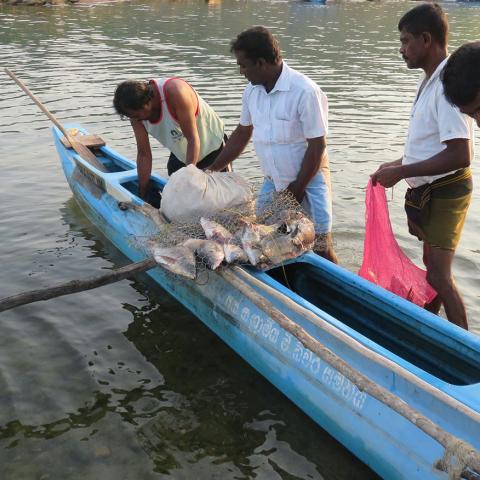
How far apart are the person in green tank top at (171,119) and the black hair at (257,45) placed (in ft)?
3.49

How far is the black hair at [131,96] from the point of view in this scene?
5.00 m

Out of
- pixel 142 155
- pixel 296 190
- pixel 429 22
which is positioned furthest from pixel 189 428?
pixel 429 22

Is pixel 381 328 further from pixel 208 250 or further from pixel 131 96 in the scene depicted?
pixel 131 96

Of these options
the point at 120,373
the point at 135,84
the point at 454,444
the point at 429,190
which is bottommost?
the point at 120,373

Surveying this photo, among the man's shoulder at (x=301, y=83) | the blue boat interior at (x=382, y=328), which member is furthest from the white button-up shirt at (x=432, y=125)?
the blue boat interior at (x=382, y=328)

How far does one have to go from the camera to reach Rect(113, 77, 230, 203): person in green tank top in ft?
16.6

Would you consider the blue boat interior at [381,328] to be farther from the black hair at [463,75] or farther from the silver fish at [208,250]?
the black hair at [463,75]

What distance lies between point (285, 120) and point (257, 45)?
608mm

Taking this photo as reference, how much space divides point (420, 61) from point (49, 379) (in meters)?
3.79

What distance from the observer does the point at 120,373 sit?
4.69 m

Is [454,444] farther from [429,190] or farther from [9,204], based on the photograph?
[9,204]

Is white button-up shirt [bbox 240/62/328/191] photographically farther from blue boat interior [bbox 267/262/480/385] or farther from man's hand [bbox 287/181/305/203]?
blue boat interior [bbox 267/262/480/385]

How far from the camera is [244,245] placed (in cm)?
421

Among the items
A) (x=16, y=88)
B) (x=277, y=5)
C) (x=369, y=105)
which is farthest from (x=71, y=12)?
(x=369, y=105)
